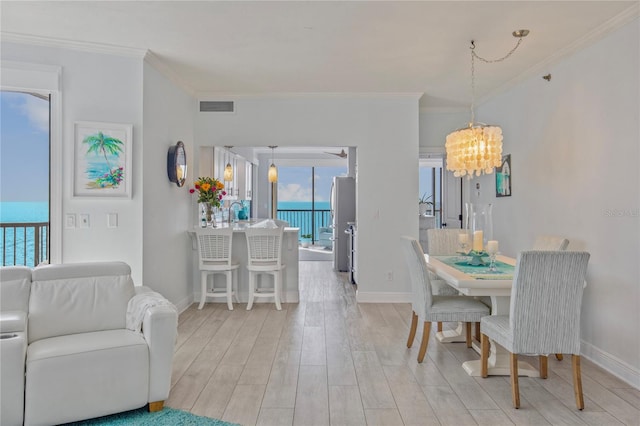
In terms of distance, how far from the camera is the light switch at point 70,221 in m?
3.61

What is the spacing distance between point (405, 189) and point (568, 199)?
6.67 feet

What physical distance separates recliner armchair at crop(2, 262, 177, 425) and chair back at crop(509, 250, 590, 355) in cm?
215

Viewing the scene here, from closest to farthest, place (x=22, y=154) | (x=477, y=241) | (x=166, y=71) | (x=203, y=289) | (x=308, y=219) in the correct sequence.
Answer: (x=477, y=241), (x=22, y=154), (x=166, y=71), (x=203, y=289), (x=308, y=219)

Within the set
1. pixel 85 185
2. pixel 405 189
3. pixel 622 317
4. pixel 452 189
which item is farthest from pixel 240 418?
pixel 452 189

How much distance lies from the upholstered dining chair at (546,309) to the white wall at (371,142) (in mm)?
2819

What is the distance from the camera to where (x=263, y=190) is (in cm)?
1108

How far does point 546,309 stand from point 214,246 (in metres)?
3.60

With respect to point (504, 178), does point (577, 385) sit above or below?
below

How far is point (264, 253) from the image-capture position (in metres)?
4.96

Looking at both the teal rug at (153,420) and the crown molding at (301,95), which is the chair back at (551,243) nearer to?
the crown molding at (301,95)

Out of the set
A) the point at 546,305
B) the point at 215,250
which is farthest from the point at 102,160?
the point at 546,305

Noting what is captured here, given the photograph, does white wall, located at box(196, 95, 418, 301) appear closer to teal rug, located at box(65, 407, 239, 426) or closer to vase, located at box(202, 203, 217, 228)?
vase, located at box(202, 203, 217, 228)

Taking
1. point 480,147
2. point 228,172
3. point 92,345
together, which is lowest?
point 92,345

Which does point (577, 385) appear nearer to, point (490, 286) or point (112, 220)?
point (490, 286)
